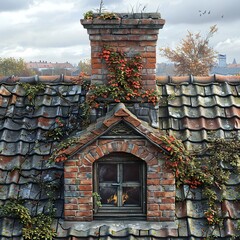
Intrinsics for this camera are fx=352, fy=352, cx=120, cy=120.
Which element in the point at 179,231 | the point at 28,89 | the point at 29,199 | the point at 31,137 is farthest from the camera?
the point at 28,89

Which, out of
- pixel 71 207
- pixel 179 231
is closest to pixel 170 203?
pixel 179 231

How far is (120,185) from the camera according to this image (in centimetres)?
459

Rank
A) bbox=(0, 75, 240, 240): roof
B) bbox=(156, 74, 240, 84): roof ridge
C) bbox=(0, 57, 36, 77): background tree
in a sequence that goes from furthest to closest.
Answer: bbox=(0, 57, 36, 77): background tree, bbox=(156, 74, 240, 84): roof ridge, bbox=(0, 75, 240, 240): roof

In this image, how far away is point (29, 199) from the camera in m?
4.72

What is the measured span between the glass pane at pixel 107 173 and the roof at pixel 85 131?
0.53 metres

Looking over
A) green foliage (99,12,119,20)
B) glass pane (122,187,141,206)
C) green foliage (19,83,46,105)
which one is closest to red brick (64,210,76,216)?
glass pane (122,187,141,206)

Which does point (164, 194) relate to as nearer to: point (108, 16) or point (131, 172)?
point (131, 172)

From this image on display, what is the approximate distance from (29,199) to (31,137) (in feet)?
3.26

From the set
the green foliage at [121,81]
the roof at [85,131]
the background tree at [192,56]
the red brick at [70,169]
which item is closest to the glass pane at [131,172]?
the roof at [85,131]

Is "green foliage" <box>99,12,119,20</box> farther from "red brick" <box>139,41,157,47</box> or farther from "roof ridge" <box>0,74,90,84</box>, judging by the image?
"roof ridge" <box>0,74,90,84</box>

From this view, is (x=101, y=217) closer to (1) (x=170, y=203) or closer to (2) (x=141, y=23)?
(1) (x=170, y=203)

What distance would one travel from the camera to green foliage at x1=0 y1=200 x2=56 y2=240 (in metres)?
4.35

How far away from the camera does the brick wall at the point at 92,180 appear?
177 inches

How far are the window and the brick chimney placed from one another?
1.17 meters
